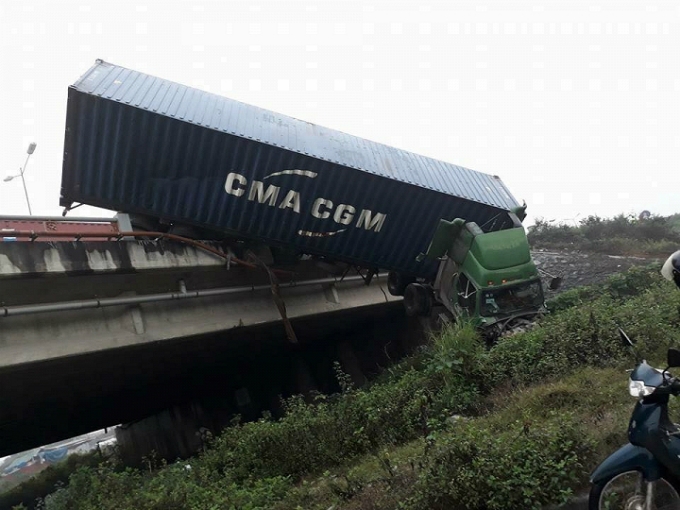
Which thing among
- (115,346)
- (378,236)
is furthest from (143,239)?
(378,236)

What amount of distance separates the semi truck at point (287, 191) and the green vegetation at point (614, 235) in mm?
7475

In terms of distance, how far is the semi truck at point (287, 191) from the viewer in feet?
28.6

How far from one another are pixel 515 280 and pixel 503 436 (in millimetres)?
6018

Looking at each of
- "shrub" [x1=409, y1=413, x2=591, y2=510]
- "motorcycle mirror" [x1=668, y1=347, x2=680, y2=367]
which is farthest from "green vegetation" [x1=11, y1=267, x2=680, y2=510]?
"motorcycle mirror" [x1=668, y1=347, x2=680, y2=367]

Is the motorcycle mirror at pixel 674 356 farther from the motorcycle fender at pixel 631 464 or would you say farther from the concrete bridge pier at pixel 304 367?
the concrete bridge pier at pixel 304 367

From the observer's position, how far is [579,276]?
571 inches

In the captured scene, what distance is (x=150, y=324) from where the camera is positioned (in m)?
9.33

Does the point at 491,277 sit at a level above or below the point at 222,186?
below

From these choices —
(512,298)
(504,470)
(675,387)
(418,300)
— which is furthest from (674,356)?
(418,300)

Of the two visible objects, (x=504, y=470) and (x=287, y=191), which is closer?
(x=504, y=470)

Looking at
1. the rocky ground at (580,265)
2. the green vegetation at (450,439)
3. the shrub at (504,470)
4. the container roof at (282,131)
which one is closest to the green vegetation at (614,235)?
the rocky ground at (580,265)

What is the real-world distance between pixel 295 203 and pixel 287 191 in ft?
1.00

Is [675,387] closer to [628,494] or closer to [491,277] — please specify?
[628,494]

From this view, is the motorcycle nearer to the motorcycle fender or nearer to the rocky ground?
the motorcycle fender
